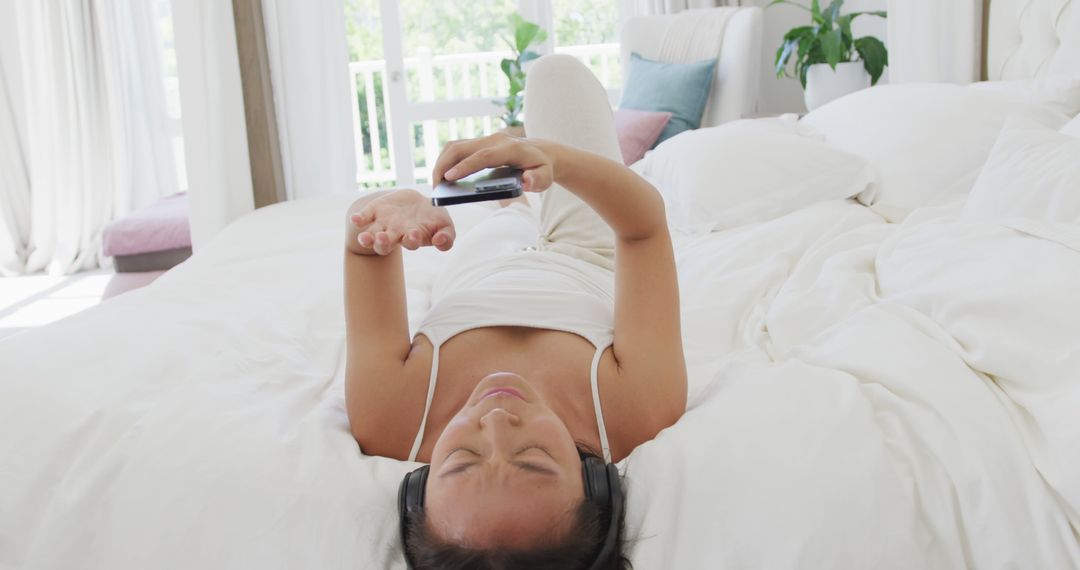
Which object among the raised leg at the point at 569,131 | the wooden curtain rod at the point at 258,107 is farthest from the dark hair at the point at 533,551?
the wooden curtain rod at the point at 258,107

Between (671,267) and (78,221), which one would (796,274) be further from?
(78,221)

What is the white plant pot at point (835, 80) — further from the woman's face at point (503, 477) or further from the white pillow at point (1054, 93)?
the woman's face at point (503, 477)

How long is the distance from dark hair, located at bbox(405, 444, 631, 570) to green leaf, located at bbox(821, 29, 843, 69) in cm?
242

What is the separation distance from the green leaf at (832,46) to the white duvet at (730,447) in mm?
1796

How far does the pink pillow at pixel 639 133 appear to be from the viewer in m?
3.32

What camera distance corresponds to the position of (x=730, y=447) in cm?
89

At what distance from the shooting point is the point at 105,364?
3.75 feet

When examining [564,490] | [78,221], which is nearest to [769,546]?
[564,490]

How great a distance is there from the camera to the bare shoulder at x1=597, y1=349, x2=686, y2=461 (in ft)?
3.50

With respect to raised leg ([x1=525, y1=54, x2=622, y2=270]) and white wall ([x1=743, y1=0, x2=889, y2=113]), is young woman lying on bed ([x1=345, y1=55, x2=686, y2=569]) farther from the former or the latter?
white wall ([x1=743, y1=0, x2=889, y2=113])

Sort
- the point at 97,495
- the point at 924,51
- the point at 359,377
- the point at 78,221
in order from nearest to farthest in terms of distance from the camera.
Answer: the point at 97,495 → the point at 359,377 → the point at 924,51 → the point at 78,221

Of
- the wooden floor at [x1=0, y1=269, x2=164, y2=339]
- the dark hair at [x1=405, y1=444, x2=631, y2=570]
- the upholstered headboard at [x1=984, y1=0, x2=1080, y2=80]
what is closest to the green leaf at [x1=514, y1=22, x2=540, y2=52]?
the wooden floor at [x1=0, y1=269, x2=164, y2=339]

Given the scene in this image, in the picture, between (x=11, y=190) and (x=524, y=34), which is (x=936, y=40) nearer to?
(x=524, y=34)

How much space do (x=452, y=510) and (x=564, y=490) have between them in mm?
108
